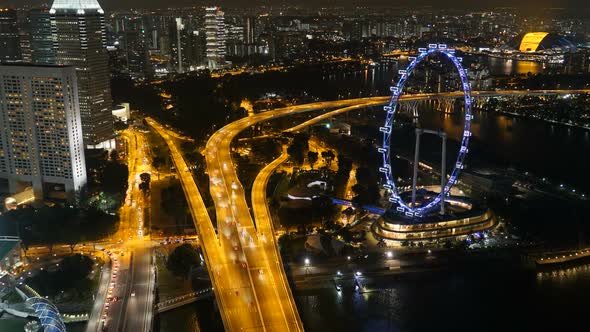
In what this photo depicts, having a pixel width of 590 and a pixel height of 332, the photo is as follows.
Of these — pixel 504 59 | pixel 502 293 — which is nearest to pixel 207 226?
pixel 502 293

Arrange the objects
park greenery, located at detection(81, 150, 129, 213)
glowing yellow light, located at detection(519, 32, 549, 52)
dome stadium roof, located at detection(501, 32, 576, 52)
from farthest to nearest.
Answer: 1. glowing yellow light, located at detection(519, 32, 549, 52)
2. dome stadium roof, located at detection(501, 32, 576, 52)
3. park greenery, located at detection(81, 150, 129, 213)

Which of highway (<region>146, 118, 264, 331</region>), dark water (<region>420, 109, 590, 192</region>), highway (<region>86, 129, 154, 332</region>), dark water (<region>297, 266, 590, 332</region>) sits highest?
highway (<region>146, 118, 264, 331</region>)

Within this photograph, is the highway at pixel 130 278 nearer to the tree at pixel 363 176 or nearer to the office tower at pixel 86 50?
the office tower at pixel 86 50

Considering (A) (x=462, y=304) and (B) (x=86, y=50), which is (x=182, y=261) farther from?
(B) (x=86, y=50)

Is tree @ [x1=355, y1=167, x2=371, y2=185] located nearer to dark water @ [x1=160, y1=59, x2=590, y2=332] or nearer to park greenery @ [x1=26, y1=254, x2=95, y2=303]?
dark water @ [x1=160, y1=59, x2=590, y2=332]

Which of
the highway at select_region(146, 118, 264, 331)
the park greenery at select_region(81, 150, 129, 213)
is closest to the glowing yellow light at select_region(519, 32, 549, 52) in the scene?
the park greenery at select_region(81, 150, 129, 213)

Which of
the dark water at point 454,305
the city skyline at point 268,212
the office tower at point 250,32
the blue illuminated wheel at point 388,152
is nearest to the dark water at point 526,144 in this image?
the city skyline at point 268,212
